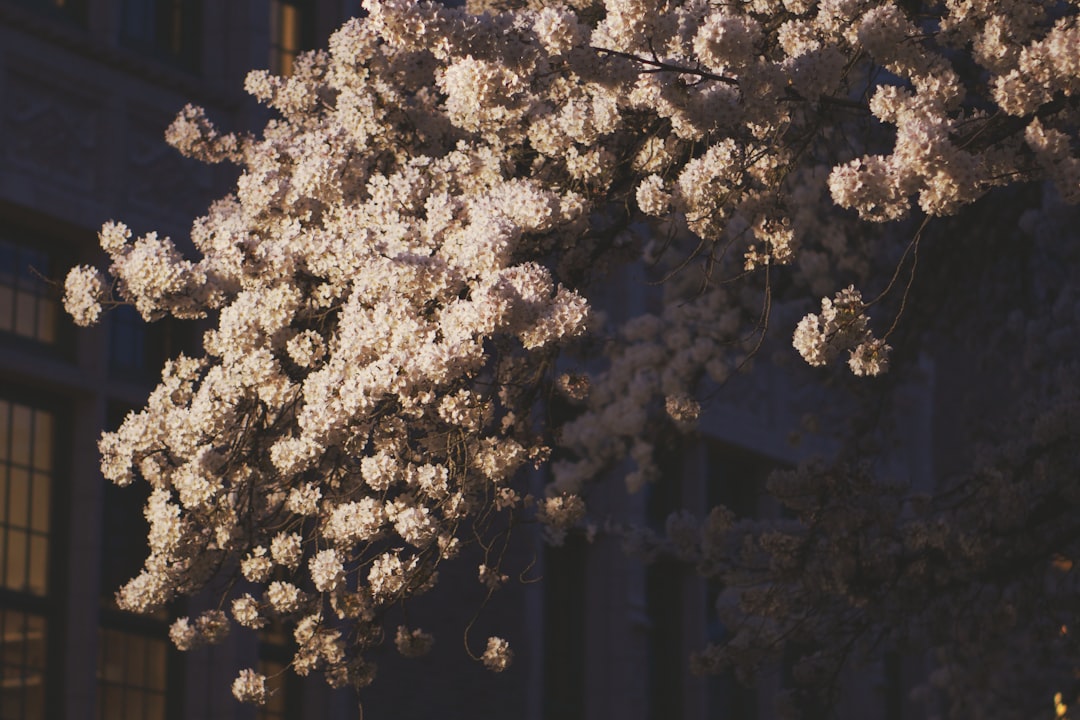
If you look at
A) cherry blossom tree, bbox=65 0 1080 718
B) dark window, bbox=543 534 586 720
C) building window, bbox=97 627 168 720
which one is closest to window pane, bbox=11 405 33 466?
building window, bbox=97 627 168 720

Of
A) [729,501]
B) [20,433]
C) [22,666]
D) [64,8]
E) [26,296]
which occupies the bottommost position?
[22,666]

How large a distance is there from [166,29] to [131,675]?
4.64 metres

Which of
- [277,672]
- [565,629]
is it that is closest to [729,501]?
[565,629]

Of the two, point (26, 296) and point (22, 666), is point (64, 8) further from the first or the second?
point (22, 666)

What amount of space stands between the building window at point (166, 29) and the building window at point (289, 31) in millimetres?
731

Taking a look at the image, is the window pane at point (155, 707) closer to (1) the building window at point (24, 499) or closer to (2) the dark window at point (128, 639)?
(2) the dark window at point (128, 639)

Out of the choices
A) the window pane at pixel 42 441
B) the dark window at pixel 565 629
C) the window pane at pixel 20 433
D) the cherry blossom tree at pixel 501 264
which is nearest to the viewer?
the cherry blossom tree at pixel 501 264

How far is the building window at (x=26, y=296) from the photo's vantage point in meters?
11.6

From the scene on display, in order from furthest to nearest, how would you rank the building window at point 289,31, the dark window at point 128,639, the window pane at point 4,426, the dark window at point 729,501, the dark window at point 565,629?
the dark window at point 729,501, the dark window at point 565,629, the building window at point 289,31, the dark window at point 128,639, the window pane at point 4,426

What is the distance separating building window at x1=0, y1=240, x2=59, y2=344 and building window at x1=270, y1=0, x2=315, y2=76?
2.94 meters

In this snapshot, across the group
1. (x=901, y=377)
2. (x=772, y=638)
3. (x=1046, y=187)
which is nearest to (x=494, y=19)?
(x=772, y=638)

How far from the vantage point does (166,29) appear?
13.4m

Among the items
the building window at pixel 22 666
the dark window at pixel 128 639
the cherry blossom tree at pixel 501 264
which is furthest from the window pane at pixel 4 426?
the cherry blossom tree at pixel 501 264

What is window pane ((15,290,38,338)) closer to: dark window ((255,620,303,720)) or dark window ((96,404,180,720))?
dark window ((96,404,180,720))
